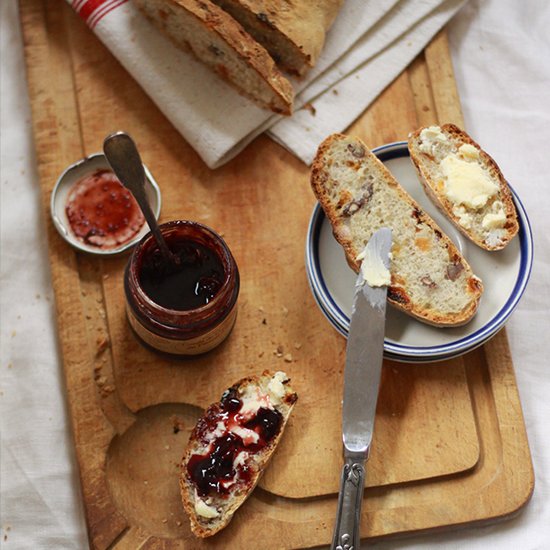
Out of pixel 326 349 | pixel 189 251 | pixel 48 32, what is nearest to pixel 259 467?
pixel 326 349

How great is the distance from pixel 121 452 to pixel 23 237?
1072 millimetres

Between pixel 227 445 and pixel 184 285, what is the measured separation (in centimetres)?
58

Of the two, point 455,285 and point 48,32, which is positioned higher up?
point 455,285

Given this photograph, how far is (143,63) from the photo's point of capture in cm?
345

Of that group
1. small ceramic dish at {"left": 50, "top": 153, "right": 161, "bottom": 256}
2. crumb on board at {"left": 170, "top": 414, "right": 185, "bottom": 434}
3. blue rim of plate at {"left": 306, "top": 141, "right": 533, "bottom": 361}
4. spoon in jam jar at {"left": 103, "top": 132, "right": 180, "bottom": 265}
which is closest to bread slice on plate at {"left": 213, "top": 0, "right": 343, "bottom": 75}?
blue rim of plate at {"left": 306, "top": 141, "right": 533, "bottom": 361}

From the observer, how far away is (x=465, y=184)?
310cm

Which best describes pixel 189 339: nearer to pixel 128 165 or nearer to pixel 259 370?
pixel 259 370

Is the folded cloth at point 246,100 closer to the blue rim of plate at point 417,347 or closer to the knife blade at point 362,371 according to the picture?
the blue rim of plate at point 417,347

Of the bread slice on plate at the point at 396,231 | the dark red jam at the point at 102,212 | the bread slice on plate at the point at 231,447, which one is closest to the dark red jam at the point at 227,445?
the bread slice on plate at the point at 231,447

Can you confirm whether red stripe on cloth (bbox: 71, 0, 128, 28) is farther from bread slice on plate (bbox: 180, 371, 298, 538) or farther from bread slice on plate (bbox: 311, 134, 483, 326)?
bread slice on plate (bbox: 180, 371, 298, 538)

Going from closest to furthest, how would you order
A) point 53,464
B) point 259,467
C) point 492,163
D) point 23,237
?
1. point 259,467
2. point 492,163
3. point 53,464
4. point 23,237

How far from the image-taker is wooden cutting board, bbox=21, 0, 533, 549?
10.0ft

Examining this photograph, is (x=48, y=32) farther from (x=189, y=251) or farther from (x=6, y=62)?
(x=189, y=251)

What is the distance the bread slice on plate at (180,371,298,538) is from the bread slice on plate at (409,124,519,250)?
87 cm
